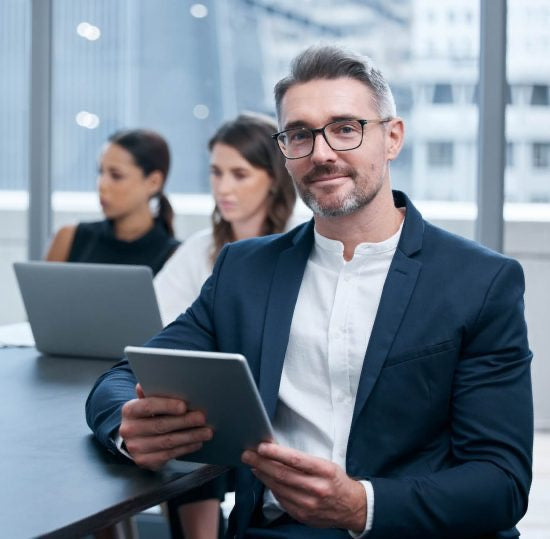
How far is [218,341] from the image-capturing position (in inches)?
75.4

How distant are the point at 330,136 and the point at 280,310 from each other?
343 millimetres

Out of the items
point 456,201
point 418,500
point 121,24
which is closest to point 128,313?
point 418,500

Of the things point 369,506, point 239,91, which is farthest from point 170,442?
point 239,91

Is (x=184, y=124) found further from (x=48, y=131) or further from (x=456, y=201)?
(x=456, y=201)

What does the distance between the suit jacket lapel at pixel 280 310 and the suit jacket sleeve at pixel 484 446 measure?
304mm

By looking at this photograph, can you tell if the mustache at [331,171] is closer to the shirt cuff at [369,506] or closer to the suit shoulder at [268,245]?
the suit shoulder at [268,245]

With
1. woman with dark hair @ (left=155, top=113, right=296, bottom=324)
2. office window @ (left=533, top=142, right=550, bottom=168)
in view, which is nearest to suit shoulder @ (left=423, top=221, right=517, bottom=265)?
woman with dark hair @ (left=155, top=113, right=296, bottom=324)

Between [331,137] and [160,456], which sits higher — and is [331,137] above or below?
above

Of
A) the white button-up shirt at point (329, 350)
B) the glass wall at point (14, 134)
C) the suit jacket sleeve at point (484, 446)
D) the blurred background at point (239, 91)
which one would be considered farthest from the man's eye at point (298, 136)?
the glass wall at point (14, 134)

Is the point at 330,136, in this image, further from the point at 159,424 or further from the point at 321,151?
the point at 159,424

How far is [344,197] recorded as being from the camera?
1805mm

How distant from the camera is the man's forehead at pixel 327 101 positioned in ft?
5.93

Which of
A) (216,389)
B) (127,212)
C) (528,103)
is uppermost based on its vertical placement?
(528,103)

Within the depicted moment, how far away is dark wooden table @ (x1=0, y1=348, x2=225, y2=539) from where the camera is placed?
1362mm
